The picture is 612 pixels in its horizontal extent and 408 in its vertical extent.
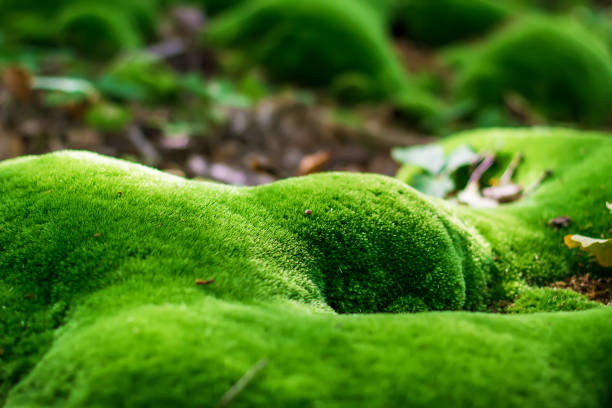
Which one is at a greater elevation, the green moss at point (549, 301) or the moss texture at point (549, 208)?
the moss texture at point (549, 208)

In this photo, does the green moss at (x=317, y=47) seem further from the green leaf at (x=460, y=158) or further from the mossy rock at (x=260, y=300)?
the mossy rock at (x=260, y=300)

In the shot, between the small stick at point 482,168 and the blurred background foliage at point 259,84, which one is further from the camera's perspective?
the blurred background foliage at point 259,84

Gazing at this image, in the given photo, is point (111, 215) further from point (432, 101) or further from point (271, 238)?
point (432, 101)

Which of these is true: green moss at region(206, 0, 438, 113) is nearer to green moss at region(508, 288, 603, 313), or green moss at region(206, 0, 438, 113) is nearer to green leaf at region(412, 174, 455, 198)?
green leaf at region(412, 174, 455, 198)

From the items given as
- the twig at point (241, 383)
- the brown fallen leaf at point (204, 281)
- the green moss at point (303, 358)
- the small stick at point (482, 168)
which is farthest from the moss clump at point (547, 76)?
the twig at point (241, 383)

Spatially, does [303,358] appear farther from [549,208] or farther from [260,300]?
[549,208]

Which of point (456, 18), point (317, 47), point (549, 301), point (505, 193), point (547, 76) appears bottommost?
point (549, 301)

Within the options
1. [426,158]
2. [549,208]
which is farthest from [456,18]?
[549,208]
